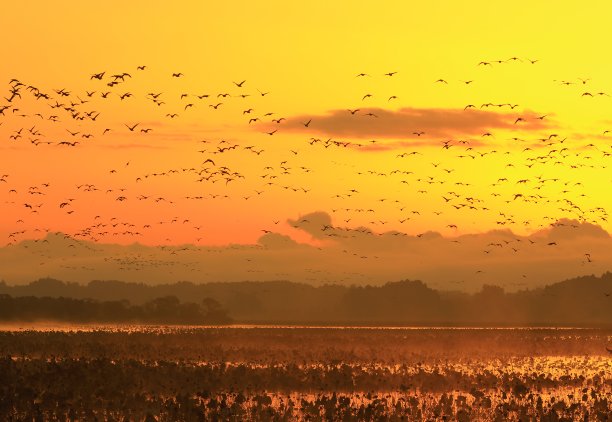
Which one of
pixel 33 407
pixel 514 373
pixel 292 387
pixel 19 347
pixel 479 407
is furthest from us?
pixel 19 347

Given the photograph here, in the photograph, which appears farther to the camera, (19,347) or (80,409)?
(19,347)

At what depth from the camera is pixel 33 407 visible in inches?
1224

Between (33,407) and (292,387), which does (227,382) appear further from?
(33,407)

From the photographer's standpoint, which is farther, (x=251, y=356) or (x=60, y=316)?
(x=60, y=316)

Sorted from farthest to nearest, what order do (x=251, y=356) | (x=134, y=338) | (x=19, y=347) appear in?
(x=134, y=338) < (x=19, y=347) < (x=251, y=356)

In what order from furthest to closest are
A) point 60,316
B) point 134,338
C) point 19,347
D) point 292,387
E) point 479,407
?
1. point 60,316
2. point 134,338
3. point 19,347
4. point 292,387
5. point 479,407

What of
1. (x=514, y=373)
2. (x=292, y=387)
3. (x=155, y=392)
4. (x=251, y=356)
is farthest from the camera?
(x=251, y=356)

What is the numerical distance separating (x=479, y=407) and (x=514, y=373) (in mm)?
12470

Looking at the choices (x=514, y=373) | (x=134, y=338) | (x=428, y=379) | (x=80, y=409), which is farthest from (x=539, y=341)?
(x=80, y=409)

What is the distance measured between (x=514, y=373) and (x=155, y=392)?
51.4 feet

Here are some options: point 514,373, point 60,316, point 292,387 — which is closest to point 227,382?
point 292,387

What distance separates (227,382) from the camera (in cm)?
3928

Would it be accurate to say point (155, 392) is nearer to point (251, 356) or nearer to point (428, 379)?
point (428, 379)

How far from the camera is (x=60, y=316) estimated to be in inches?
5758
